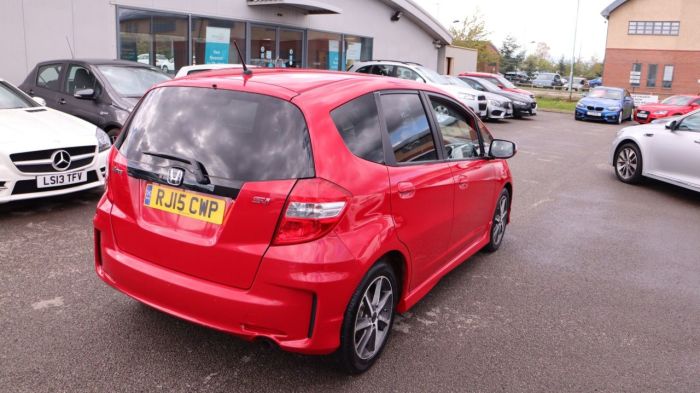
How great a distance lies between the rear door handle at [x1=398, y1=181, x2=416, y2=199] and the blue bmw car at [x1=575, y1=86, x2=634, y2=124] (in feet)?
72.0

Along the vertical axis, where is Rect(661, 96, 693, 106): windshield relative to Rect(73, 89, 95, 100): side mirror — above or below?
above

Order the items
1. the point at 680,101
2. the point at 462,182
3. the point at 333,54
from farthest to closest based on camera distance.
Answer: the point at 680,101 → the point at 333,54 → the point at 462,182

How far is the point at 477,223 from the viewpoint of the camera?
4879 millimetres

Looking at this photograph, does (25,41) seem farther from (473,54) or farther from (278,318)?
(473,54)

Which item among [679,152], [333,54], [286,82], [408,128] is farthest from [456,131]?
[333,54]

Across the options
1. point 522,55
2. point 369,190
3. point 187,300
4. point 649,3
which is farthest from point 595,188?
point 522,55

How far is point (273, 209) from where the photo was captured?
2.84 metres

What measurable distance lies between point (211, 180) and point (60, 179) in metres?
3.97

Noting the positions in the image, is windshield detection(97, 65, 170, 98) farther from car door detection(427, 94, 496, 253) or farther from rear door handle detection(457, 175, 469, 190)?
rear door handle detection(457, 175, 469, 190)

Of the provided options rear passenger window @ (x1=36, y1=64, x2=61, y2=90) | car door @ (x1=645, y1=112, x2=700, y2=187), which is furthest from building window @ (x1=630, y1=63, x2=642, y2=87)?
rear passenger window @ (x1=36, y1=64, x2=61, y2=90)

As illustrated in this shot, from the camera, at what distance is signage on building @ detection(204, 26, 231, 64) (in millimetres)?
17000

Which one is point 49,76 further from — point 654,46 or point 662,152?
point 654,46

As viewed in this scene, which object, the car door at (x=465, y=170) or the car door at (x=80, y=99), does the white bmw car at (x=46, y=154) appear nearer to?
the car door at (x=80, y=99)

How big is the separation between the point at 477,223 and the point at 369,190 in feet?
6.60
